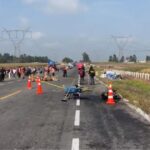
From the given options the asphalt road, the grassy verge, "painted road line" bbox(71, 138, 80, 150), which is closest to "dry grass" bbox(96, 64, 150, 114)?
the grassy verge

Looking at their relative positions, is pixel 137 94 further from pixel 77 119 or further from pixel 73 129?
pixel 73 129

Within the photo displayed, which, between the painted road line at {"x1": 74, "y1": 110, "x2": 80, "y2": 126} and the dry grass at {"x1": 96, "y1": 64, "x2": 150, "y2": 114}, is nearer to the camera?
the painted road line at {"x1": 74, "y1": 110, "x2": 80, "y2": 126}

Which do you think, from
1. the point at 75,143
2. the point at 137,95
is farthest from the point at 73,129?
the point at 137,95

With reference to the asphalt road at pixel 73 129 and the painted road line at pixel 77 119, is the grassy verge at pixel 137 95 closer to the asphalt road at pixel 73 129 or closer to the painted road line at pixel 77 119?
the asphalt road at pixel 73 129

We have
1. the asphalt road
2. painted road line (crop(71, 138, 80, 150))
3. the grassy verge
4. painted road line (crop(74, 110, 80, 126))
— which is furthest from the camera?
the grassy verge

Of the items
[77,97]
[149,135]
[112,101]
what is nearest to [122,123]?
[149,135]

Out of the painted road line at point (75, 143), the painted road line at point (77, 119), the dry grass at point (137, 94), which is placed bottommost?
the dry grass at point (137, 94)

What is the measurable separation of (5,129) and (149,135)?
3809 mm

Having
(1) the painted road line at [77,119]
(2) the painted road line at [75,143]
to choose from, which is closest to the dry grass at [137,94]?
(1) the painted road line at [77,119]

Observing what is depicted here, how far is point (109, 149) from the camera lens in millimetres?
10055

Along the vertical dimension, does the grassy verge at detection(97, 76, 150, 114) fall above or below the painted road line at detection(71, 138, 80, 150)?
below

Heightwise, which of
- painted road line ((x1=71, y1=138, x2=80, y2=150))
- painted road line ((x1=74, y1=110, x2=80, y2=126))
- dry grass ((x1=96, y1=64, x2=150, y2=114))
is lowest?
dry grass ((x1=96, y1=64, x2=150, y2=114))

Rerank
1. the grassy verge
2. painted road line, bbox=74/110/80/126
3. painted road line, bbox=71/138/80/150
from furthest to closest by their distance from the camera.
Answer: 1. the grassy verge
2. painted road line, bbox=74/110/80/126
3. painted road line, bbox=71/138/80/150

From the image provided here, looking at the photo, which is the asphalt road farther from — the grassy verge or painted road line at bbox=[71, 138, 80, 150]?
the grassy verge
